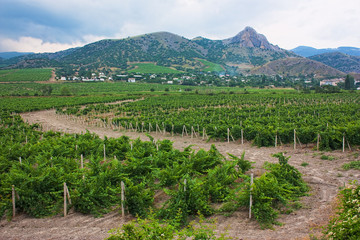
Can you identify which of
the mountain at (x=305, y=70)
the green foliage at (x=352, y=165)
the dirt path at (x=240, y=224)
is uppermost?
the mountain at (x=305, y=70)

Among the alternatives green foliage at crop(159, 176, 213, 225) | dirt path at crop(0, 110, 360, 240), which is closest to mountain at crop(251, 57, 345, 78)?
dirt path at crop(0, 110, 360, 240)

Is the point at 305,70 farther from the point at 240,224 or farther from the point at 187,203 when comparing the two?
the point at 187,203

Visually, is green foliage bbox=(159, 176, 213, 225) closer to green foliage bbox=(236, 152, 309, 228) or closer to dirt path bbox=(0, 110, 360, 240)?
dirt path bbox=(0, 110, 360, 240)

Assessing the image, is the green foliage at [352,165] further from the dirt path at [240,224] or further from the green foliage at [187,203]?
the green foliage at [187,203]

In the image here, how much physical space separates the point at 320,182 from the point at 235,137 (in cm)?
1007

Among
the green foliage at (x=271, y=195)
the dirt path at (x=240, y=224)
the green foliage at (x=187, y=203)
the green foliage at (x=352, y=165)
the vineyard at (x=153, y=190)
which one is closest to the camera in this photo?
the dirt path at (x=240, y=224)

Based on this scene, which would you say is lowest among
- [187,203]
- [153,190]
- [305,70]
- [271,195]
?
[153,190]

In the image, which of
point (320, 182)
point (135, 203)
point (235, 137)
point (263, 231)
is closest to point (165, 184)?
point (135, 203)

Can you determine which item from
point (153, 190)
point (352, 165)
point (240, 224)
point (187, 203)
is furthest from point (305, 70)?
point (187, 203)

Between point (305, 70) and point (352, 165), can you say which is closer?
point (352, 165)

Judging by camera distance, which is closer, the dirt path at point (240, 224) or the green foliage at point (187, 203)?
the dirt path at point (240, 224)

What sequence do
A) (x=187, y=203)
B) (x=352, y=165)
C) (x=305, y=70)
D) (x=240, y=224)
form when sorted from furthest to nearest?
(x=305, y=70)
(x=352, y=165)
(x=187, y=203)
(x=240, y=224)

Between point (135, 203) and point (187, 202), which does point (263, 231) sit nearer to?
point (187, 202)

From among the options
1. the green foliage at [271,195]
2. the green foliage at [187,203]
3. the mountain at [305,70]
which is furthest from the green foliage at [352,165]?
the mountain at [305,70]
